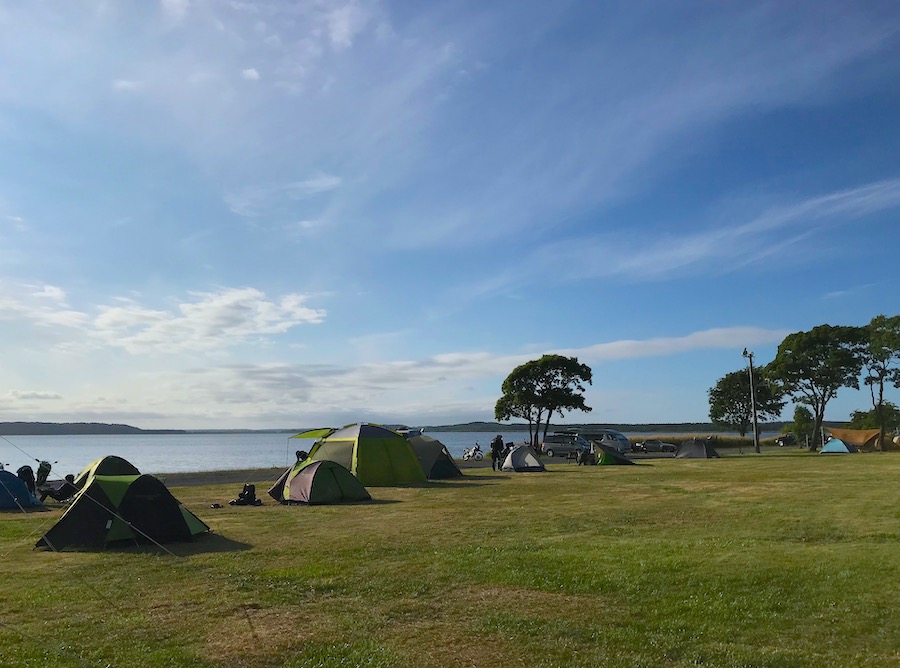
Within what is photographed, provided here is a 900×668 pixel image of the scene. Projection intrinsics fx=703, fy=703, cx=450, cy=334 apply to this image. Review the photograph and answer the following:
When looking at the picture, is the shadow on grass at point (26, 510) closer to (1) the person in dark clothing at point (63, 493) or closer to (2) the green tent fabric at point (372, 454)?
(1) the person in dark clothing at point (63, 493)

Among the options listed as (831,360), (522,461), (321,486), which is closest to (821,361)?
(831,360)

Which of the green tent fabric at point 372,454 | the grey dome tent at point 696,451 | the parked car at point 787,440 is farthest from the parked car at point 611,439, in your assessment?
the green tent fabric at point 372,454

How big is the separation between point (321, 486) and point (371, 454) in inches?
238

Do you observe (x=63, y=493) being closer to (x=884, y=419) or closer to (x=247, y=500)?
(x=247, y=500)

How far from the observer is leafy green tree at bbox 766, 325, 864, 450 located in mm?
56938

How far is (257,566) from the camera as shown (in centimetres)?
1109

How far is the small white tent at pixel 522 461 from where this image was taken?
115ft

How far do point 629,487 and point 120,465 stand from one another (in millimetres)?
17090

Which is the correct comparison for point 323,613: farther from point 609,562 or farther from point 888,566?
point 888,566

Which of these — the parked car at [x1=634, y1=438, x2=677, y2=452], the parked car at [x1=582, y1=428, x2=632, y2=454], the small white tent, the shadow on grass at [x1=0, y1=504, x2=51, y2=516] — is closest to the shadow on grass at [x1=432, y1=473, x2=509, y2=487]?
the small white tent

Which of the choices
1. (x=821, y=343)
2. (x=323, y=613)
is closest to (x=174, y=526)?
(x=323, y=613)

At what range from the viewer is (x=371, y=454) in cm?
2628

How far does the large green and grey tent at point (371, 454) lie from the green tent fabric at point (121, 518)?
38.9 feet

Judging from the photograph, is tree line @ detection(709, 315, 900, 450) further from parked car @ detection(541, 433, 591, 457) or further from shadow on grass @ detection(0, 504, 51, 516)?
shadow on grass @ detection(0, 504, 51, 516)
